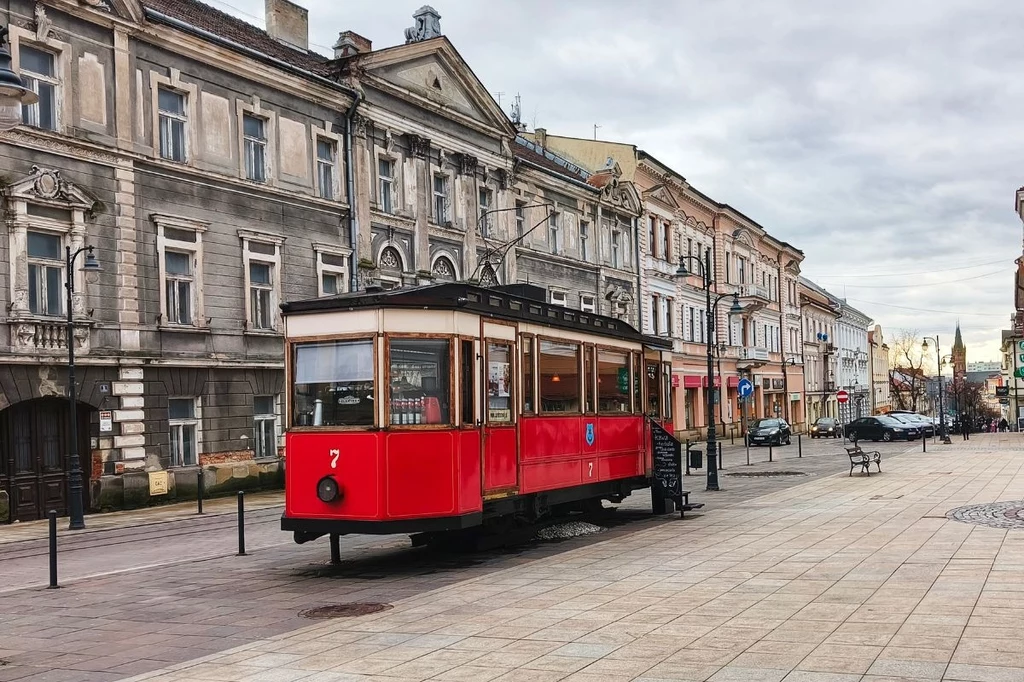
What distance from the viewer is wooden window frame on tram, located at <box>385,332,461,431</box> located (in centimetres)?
1288

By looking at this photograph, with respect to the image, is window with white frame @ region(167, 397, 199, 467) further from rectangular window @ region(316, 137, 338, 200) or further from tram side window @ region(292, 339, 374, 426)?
tram side window @ region(292, 339, 374, 426)

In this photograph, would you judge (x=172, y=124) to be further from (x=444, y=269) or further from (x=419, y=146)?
(x=444, y=269)

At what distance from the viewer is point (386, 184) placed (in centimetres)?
3469

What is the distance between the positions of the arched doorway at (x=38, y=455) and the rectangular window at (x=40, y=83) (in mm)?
6089

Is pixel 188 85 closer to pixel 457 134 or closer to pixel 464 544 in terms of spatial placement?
pixel 457 134

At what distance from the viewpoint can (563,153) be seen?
57906mm

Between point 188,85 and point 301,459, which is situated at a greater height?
point 188,85

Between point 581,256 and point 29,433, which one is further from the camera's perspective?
point 581,256

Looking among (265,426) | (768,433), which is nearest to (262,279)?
(265,426)

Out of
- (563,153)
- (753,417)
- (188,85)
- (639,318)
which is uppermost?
(563,153)

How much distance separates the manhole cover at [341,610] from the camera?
34.8 ft

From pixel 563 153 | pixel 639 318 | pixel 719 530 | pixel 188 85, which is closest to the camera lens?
pixel 719 530

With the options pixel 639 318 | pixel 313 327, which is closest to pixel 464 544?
pixel 313 327

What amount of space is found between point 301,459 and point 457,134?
26.8 m
